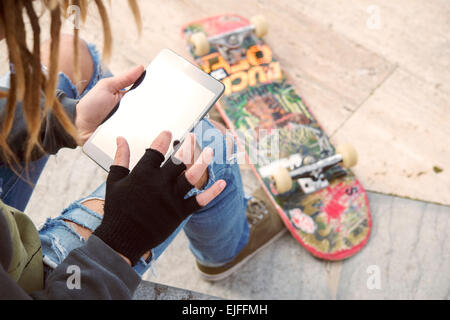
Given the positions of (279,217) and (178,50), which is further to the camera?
(178,50)

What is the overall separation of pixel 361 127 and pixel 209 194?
1.02 m

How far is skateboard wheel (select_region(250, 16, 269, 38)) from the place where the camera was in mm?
1645

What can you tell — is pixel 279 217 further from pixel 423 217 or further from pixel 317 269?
pixel 423 217

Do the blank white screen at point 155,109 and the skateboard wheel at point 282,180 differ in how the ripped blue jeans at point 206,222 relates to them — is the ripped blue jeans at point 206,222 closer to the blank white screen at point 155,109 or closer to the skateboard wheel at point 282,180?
the blank white screen at point 155,109

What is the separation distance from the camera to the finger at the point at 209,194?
0.78 metres

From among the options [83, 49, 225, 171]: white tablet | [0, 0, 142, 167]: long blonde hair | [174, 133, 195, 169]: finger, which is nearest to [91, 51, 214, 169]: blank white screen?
[83, 49, 225, 171]: white tablet

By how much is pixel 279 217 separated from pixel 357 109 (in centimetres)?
59

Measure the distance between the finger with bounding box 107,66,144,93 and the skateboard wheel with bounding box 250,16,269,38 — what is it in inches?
31.3

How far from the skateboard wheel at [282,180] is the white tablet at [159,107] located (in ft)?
1.42

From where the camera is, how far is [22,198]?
102 cm

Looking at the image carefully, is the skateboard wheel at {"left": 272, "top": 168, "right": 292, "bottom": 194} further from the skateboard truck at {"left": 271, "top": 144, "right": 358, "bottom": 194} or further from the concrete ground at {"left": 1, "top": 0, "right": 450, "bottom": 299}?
the concrete ground at {"left": 1, "top": 0, "right": 450, "bottom": 299}

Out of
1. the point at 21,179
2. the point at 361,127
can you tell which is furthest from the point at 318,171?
the point at 21,179

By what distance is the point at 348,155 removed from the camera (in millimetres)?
1396
